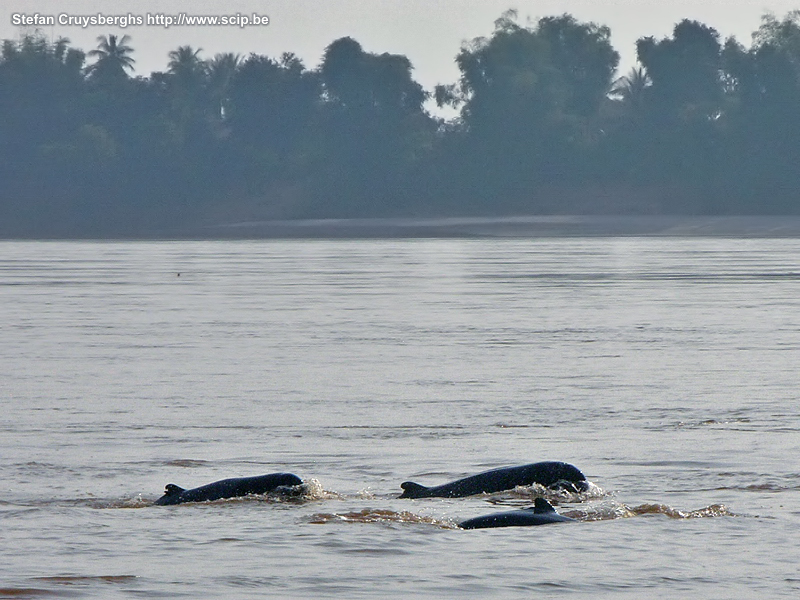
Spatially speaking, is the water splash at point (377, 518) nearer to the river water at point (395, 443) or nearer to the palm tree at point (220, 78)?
the river water at point (395, 443)

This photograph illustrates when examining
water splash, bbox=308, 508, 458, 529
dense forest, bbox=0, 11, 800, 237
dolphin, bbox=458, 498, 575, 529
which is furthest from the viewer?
dense forest, bbox=0, 11, 800, 237

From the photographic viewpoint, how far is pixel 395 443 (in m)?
16.4

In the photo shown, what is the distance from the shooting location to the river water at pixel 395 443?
11.0m

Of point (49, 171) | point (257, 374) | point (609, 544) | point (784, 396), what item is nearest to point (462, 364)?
point (257, 374)

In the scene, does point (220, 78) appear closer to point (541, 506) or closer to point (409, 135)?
point (409, 135)

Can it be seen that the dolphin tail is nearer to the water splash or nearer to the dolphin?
the water splash

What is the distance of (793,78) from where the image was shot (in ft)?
401

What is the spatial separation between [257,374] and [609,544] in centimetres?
1164

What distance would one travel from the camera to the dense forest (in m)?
119

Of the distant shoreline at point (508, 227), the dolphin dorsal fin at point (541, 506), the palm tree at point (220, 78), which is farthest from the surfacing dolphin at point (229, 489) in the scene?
the palm tree at point (220, 78)

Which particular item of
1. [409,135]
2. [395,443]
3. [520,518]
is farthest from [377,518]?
[409,135]

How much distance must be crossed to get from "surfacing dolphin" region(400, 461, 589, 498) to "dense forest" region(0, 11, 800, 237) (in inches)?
4026

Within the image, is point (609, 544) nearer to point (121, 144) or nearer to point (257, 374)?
point (257, 374)

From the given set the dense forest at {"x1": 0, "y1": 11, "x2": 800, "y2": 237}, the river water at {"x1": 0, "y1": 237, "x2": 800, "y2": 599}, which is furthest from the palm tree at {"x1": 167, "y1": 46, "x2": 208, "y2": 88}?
the river water at {"x1": 0, "y1": 237, "x2": 800, "y2": 599}
